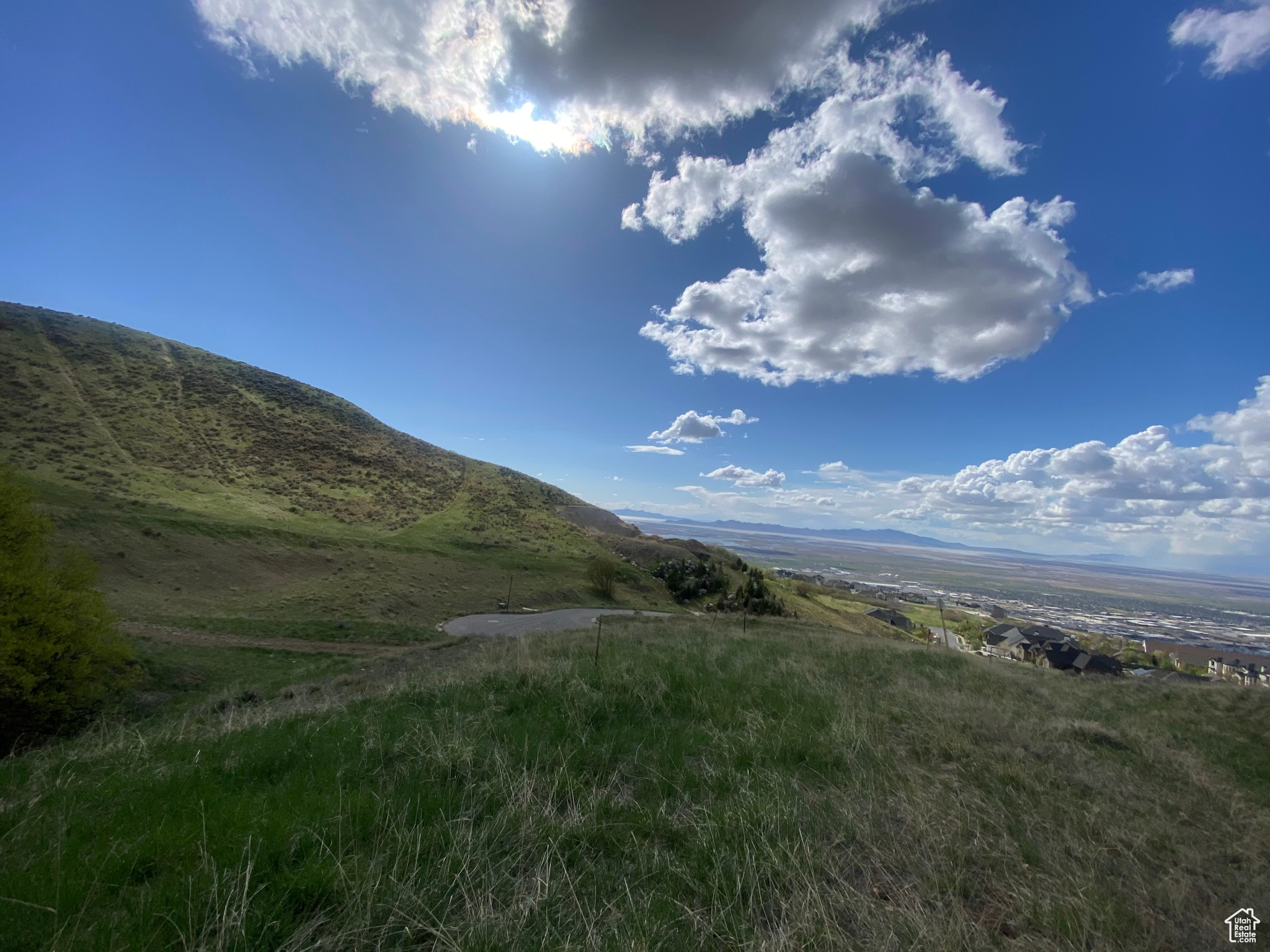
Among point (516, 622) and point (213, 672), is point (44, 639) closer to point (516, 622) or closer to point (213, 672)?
point (213, 672)

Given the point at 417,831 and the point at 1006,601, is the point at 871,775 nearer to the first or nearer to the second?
the point at 417,831

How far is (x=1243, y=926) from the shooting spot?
3.33m

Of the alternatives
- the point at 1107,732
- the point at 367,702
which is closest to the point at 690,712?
the point at 367,702

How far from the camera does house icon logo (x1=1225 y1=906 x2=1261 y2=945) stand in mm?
3211

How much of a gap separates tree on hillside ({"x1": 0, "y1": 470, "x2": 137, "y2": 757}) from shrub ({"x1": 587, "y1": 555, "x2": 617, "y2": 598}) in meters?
33.5

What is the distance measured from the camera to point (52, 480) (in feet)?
107

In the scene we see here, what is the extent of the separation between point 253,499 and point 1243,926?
54931 millimetres

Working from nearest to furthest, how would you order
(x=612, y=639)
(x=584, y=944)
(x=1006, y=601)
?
(x=584, y=944), (x=612, y=639), (x=1006, y=601)

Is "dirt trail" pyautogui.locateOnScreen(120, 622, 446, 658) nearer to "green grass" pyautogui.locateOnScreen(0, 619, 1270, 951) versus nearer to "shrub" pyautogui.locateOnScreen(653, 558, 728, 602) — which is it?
"green grass" pyautogui.locateOnScreen(0, 619, 1270, 951)

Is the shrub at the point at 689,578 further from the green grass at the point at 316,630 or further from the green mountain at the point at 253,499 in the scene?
the green grass at the point at 316,630

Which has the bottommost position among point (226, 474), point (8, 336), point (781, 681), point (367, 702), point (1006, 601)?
point (1006, 601)

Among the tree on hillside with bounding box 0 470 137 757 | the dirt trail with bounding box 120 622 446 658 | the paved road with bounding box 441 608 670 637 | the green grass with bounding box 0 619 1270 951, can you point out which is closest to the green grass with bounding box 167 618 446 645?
the dirt trail with bounding box 120 622 446 658

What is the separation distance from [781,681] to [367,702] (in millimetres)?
6895

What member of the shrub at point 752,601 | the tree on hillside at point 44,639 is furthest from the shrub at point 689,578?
the tree on hillside at point 44,639
